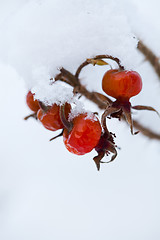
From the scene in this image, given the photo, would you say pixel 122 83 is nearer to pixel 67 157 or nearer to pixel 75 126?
pixel 75 126

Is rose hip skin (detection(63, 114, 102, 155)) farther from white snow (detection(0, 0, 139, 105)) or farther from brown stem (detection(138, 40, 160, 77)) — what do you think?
brown stem (detection(138, 40, 160, 77))

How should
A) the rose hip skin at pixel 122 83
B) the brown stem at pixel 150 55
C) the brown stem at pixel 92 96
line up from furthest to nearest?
the brown stem at pixel 150 55
the brown stem at pixel 92 96
the rose hip skin at pixel 122 83

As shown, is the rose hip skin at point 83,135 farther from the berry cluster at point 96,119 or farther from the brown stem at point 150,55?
the brown stem at point 150,55

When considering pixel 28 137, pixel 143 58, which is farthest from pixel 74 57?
pixel 28 137

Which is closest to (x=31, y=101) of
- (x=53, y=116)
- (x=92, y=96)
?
(x=53, y=116)

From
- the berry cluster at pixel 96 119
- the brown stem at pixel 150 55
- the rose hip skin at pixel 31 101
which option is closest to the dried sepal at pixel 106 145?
the berry cluster at pixel 96 119

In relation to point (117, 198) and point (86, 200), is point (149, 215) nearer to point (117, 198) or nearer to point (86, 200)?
point (117, 198)
